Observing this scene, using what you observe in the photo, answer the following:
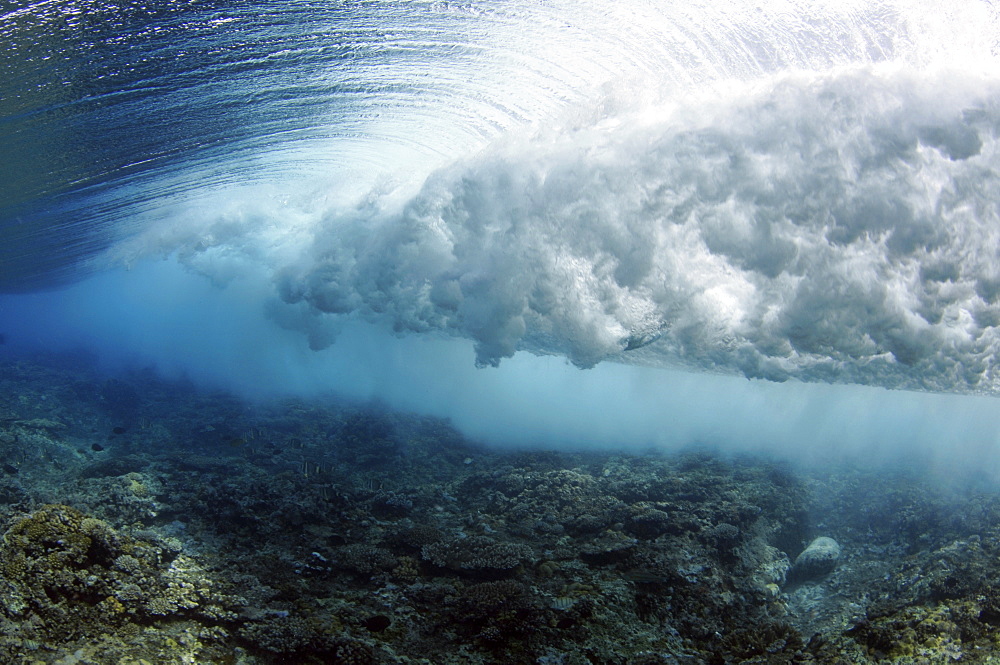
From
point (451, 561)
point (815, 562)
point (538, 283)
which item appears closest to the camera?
point (451, 561)

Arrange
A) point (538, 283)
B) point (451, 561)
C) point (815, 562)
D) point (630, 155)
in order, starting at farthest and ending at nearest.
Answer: point (538, 283) < point (815, 562) < point (630, 155) < point (451, 561)

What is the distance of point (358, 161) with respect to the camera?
13852 millimetres

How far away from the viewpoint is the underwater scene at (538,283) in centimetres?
552

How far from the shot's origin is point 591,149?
8875 millimetres

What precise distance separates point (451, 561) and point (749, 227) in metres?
7.92

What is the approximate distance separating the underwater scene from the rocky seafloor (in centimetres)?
6

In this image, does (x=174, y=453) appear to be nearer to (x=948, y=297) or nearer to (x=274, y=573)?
(x=274, y=573)

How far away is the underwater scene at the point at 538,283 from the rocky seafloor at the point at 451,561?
61mm

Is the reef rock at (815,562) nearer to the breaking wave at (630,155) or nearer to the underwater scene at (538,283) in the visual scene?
the underwater scene at (538,283)

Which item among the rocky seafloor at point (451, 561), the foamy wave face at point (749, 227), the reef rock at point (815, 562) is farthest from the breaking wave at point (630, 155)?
the reef rock at point (815, 562)

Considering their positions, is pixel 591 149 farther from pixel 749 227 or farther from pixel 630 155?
pixel 749 227

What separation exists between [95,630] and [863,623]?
885 centimetres

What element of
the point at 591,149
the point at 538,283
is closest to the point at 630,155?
the point at 591,149

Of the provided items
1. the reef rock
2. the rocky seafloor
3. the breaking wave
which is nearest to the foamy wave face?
the breaking wave
